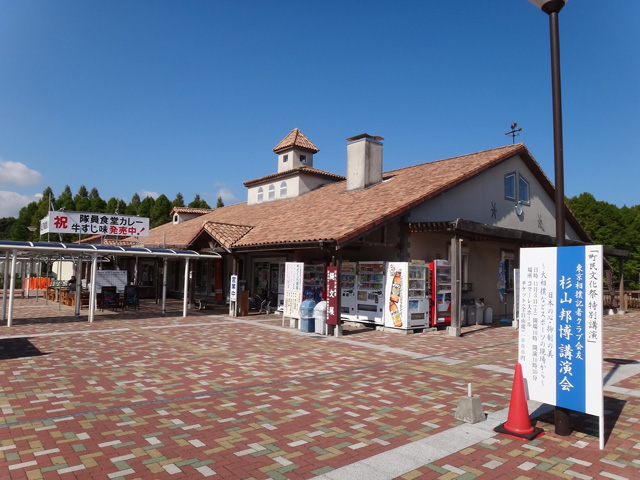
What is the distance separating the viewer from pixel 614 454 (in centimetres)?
467

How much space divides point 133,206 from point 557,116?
7819cm

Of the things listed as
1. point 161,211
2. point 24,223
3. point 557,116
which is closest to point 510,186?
point 557,116

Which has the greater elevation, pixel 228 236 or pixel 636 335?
pixel 228 236

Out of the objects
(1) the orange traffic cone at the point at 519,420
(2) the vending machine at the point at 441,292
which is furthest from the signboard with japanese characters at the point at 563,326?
(2) the vending machine at the point at 441,292

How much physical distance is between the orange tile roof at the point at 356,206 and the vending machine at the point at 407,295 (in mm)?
1668

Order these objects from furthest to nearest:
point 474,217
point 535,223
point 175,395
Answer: point 535,223
point 474,217
point 175,395

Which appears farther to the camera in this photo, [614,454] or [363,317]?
[363,317]

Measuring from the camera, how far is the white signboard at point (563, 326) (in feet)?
15.8

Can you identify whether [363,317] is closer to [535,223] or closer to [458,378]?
[458,378]

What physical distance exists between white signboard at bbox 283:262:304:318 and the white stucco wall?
4.23 m

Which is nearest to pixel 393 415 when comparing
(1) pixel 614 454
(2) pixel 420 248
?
(1) pixel 614 454

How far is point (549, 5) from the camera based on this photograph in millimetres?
5551

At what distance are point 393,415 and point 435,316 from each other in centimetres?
868

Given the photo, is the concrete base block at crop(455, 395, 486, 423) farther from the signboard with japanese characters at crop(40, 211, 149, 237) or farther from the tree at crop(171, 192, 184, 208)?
the tree at crop(171, 192, 184, 208)
